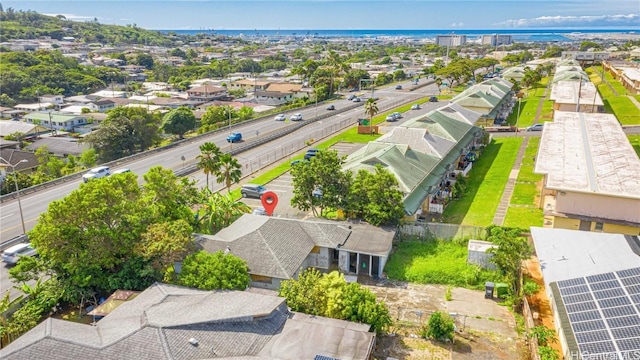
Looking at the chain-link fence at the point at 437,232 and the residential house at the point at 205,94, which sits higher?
the residential house at the point at 205,94

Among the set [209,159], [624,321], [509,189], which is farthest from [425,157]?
[624,321]

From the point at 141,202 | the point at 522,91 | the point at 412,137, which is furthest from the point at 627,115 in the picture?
the point at 141,202

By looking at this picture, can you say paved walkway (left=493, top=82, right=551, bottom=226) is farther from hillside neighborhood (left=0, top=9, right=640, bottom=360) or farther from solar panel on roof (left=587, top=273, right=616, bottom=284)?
solar panel on roof (left=587, top=273, right=616, bottom=284)

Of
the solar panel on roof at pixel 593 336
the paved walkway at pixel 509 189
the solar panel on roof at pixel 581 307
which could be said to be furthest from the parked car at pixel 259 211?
the solar panel on roof at pixel 593 336

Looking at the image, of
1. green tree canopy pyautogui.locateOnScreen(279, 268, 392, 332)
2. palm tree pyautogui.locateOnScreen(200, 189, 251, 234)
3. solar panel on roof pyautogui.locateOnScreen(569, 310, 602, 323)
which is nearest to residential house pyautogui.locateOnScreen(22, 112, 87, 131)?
palm tree pyautogui.locateOnScreen(200, 189, 251, 234)

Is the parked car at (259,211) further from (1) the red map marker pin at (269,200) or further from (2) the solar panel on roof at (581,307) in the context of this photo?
(2) the solar panel on roof at (581,307)

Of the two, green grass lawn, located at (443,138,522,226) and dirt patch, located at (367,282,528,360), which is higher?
green grass lawn, located at (443,138,522,226)
